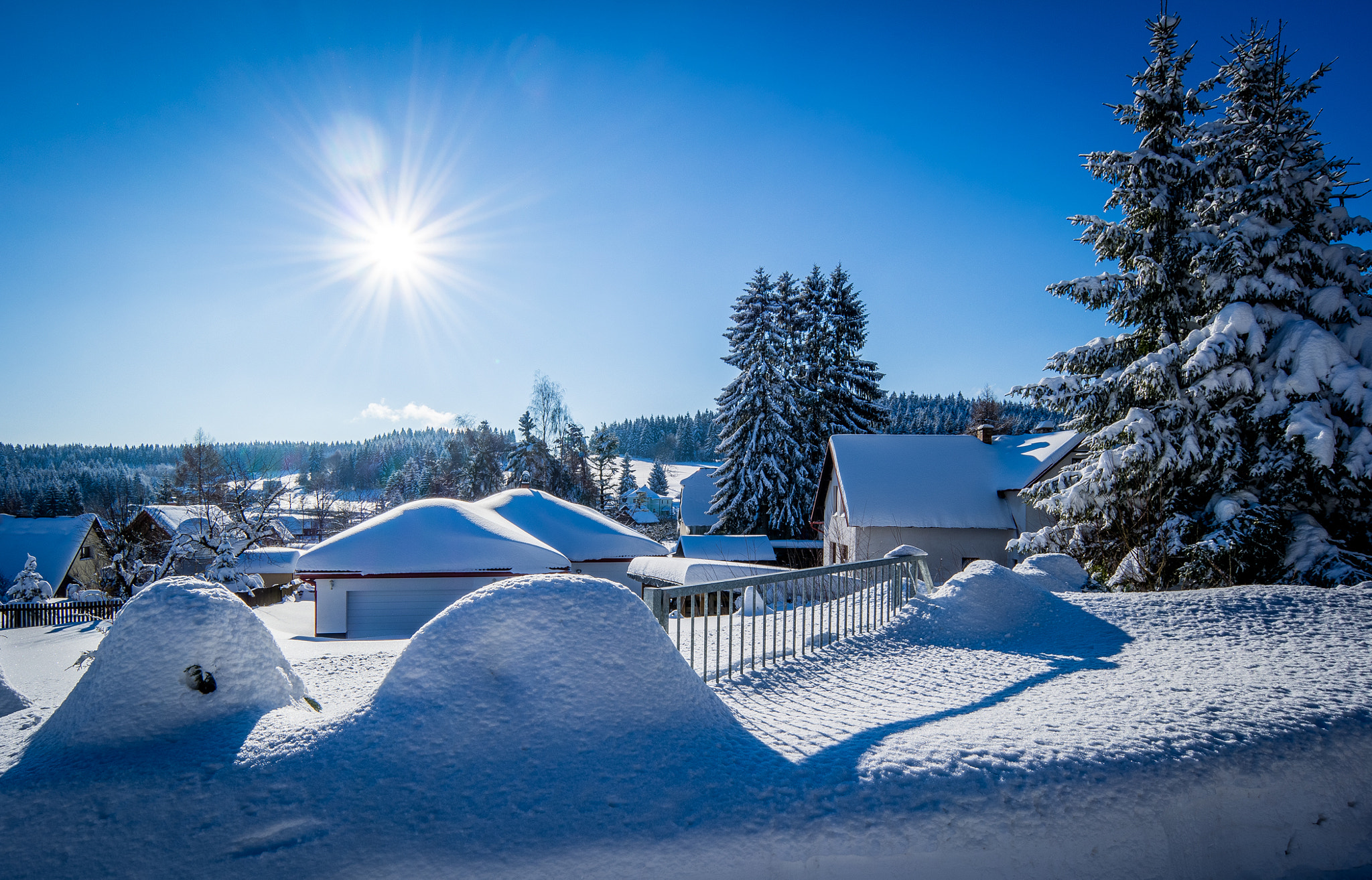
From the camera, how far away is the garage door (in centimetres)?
1616

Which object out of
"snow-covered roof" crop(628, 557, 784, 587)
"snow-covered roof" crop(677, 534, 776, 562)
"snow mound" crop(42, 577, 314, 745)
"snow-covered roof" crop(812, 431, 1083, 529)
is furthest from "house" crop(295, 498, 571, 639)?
"snow mound" crop(42, 577, 314, 745)

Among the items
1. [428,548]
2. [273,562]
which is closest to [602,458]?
[273,562]

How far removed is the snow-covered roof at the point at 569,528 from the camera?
20.6m

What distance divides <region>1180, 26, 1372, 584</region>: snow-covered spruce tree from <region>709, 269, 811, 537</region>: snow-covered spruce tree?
732 inches

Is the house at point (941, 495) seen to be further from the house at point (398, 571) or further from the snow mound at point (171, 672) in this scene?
the snow mound at point (171, 672)

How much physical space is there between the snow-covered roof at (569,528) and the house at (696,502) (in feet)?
68.3

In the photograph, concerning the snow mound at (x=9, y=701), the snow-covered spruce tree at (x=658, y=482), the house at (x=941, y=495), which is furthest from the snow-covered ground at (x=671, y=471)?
the snow mound at (x=9, y=701)

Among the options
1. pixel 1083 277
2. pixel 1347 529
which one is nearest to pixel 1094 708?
pixel 1347 529

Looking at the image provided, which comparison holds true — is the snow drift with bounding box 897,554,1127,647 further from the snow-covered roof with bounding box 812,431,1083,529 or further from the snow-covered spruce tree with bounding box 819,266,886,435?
the snow-covered spruce tree with bounding box 819,266,886,435

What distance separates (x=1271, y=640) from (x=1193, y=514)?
4.64 m

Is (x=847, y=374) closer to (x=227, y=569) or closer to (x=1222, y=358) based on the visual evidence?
(x=1222, y=358)

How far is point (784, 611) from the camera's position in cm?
613

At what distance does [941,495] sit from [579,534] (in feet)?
37.7

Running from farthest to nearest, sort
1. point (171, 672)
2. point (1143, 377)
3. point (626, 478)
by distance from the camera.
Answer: point (626, 478), point (1143, 377), point (171, 672)
